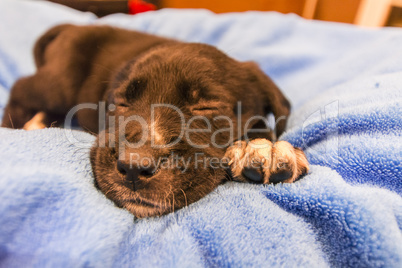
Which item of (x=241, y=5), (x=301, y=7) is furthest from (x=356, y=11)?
(x=241, y=5)

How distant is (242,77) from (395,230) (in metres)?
1.12

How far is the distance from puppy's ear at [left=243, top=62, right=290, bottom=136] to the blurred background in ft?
9.83

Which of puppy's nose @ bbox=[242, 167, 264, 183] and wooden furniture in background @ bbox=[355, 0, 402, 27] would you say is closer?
puppy's nose @ bbox=[242, 167, 264, 183]

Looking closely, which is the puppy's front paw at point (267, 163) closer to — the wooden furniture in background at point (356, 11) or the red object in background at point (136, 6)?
the wooden furniture in background at point (356, 11)

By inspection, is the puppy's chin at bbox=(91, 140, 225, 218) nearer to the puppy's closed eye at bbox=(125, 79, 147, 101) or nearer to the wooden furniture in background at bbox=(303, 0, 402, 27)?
the puppy's closed eye at bbox=(125, 79, 147, 101)

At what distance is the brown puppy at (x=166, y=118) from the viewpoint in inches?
42.1

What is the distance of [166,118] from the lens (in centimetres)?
131

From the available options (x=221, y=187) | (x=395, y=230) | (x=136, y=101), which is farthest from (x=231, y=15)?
(x=395, y=230)

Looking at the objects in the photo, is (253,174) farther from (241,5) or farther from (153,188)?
(241,5)

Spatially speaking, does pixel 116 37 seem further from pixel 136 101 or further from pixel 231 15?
pixel 231 15

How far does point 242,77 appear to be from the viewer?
170 cm

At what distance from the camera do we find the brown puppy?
3.51 ft

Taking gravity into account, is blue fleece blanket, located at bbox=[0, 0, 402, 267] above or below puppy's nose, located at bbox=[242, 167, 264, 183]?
above

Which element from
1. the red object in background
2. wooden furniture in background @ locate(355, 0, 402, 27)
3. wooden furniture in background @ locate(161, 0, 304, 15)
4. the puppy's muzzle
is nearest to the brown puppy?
the puppy's muzzle
